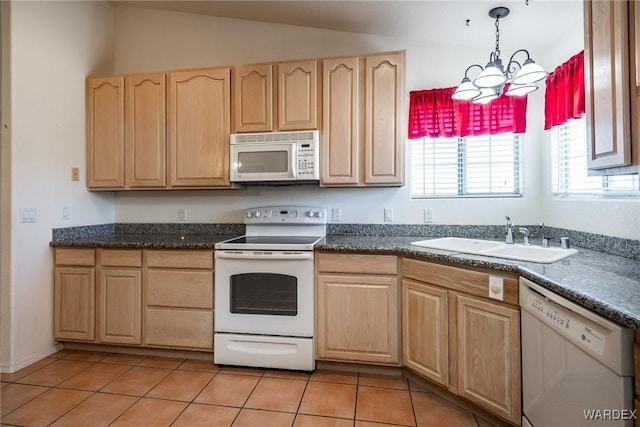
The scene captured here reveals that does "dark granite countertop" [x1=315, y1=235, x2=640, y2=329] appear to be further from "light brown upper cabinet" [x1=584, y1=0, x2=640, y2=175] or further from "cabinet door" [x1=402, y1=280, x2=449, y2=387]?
"light brown upper cabinet" [x1=584, y1=0, x2=640, y2=175]

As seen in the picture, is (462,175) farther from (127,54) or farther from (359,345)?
(127,54)

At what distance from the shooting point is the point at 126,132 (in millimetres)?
2824

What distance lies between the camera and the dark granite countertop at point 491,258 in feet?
3.62

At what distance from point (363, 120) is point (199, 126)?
1350 millimetres

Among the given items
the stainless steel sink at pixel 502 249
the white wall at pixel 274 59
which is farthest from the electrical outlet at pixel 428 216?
the stainless steel sink at pixel 502 249

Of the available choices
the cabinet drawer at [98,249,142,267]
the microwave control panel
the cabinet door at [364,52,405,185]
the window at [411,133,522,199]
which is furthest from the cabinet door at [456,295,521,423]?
the cabinet drawer at [98,249,142,267]

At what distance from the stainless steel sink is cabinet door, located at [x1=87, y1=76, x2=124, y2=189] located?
2.58 meters

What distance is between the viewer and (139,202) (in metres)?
3.16

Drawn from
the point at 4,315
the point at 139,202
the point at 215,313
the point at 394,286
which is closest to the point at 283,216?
the point at 215,313

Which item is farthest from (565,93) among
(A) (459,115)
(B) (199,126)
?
(B) (199,126)

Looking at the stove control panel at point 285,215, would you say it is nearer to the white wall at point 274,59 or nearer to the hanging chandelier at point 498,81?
the white wall at point 274,59

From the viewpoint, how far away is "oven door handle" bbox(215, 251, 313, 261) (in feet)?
7.40

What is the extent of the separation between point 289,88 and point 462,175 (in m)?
1.59

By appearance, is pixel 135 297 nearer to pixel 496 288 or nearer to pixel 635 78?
pixel 496 288
